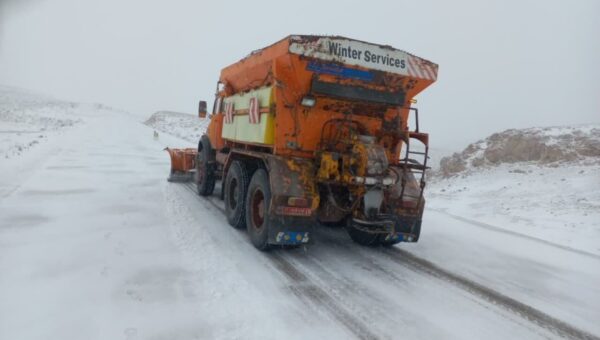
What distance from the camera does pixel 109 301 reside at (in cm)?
359

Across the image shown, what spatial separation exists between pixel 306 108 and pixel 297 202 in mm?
1358

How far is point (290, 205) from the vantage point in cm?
497

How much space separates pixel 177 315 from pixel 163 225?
2996mm

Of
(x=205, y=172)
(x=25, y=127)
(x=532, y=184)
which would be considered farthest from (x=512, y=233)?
(x=25, y=127)

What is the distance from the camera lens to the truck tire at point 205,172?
8781 millimetres

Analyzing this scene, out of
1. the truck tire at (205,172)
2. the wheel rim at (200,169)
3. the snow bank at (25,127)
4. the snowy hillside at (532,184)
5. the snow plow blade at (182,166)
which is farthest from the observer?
the snow bank at (25,127)

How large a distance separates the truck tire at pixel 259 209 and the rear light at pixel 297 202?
319mm

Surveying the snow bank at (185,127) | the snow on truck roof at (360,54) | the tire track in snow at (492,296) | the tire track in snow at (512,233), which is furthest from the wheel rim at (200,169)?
the snow bank at (185,127)

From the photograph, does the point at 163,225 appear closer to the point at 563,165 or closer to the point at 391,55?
the point at 391,55

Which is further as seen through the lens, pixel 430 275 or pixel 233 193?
pixel 233 193

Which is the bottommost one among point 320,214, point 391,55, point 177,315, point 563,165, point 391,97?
point 177,315

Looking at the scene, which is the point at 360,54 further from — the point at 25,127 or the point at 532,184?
the point at 25,127

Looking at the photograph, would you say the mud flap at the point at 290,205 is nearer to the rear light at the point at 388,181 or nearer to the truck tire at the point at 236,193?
the rear light at the point at 388,181

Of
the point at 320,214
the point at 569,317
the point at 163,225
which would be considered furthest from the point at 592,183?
the point at 163,225
